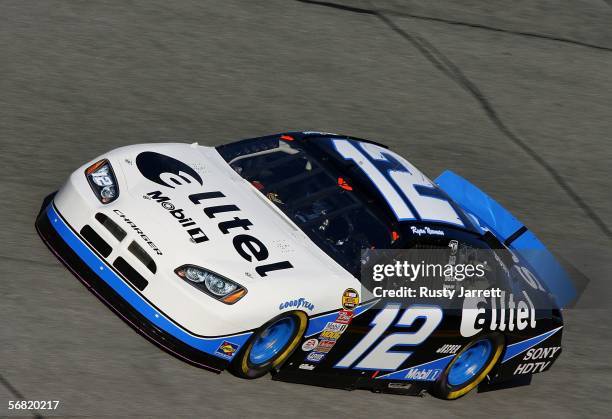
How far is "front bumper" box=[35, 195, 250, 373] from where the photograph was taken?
6.16 m

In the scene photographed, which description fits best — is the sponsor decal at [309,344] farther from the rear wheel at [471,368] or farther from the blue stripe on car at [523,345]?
the blue stripe on car at [523,345]

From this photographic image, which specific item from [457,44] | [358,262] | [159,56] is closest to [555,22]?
[457,44]

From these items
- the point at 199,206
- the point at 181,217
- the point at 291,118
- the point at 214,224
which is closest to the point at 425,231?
the point at 214,224

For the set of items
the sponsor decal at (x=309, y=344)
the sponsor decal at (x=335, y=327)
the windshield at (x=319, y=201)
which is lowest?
the sponsor decal at (x=309, y=344)

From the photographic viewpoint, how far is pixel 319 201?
702cm

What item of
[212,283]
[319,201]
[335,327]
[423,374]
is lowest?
[423,374]

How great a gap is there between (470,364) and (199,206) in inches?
86.5

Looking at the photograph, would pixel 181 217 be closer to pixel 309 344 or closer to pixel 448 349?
pixel 309 344

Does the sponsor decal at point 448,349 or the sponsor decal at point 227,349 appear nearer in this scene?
the sponsor decal at point 227,349

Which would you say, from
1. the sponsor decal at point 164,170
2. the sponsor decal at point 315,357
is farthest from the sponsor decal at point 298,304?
the sponsor decal at point 164,170

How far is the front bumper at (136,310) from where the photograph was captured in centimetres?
616

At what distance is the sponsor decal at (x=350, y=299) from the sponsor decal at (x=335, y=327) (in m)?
0.11

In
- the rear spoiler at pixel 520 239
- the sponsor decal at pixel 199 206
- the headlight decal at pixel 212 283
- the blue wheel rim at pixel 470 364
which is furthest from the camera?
the rear spoiler at pixel 520 239

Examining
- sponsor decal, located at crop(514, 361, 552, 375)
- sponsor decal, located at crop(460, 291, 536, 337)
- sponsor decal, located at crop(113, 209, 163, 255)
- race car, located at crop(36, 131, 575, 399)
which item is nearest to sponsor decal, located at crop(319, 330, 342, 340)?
race car, located at crop(36, 131, 575, 399)
